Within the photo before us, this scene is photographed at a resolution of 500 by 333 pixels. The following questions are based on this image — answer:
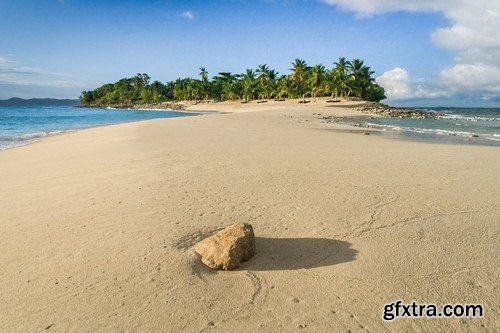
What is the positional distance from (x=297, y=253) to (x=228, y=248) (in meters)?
0.95

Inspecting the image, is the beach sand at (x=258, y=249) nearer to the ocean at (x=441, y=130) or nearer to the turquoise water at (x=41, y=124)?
the ocean at (x=441, y=130)

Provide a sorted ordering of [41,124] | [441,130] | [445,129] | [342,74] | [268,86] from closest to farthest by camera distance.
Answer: [441,130] → [445,129] → [41,124] → [342,74] → [268,86]

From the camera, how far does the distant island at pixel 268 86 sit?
7031 centimetres

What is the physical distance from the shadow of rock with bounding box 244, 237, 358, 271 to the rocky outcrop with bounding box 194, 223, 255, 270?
137mm

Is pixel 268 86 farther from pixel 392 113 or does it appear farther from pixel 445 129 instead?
pixel 445 129

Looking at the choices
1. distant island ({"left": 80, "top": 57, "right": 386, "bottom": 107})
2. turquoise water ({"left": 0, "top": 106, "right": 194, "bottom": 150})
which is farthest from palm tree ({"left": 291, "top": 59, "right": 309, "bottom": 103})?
turquoise water ({"left": 0, "top": 106, "right": 194, "bottom": 150})

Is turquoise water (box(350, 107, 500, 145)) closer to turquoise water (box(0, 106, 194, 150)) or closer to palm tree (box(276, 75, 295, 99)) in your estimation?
turquoise water (box(0, 106, 194, 150))

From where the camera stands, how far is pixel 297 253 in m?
4.34

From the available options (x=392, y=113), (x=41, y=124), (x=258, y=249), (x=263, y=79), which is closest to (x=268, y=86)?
(x=263, y=79)

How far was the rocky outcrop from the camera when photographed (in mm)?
3934

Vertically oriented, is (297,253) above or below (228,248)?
below

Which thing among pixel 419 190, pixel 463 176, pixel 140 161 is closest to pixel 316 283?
pixel 419 190

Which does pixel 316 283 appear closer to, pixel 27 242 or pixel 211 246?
pixel 211 246

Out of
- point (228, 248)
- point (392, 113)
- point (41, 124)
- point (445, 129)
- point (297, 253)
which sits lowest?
point (41, 124)
